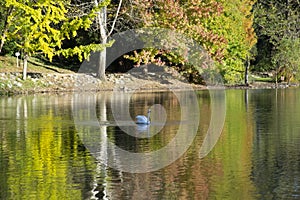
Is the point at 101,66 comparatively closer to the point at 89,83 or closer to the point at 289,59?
the point at 89,83

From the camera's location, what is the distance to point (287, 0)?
57.9m

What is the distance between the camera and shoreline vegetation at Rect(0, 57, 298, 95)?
3754 centimetres

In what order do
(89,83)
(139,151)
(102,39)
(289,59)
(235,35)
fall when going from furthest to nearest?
(289,59) → (235,35) → (102,39) → (89,83) → (139,151)

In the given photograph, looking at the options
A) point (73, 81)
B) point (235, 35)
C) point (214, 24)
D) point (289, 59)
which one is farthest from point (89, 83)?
point (289, 59)

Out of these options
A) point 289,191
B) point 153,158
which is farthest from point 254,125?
point 289,191

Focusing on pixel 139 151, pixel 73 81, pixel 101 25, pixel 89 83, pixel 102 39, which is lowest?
pixel 139 151

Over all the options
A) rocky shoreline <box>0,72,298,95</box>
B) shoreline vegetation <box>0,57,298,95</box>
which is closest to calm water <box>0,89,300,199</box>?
rocky shoreline <box>0,72,298,95</box>

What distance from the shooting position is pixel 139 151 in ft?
53.6

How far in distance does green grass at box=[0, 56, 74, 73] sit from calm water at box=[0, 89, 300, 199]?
1174cm

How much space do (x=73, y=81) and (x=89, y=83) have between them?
96 cm

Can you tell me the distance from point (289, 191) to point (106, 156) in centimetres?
492

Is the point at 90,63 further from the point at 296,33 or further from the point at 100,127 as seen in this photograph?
the point at 100,127

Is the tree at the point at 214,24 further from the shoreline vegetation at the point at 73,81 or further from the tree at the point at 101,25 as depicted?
the tree at the point at 101,25

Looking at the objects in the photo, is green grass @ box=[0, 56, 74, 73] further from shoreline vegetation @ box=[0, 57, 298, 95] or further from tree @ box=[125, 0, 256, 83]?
tree @ box=[125, 0, 256, 83]
